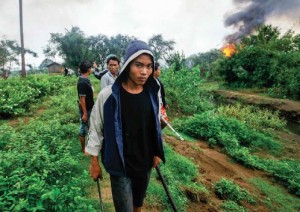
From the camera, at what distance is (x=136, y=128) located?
238 centimetres

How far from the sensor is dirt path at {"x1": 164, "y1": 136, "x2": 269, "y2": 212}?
16.5ft

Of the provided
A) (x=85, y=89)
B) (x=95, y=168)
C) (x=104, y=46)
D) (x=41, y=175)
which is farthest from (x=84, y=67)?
A: (x=104, y=46)

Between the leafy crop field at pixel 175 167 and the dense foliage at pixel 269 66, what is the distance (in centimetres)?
974


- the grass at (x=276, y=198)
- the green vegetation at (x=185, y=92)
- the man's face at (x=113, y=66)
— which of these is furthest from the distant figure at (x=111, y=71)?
the green vegetation at (x=185, y=92)

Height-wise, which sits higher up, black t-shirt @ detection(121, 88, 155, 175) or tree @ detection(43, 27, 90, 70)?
tree @ detection(43, 27, 90, 70)

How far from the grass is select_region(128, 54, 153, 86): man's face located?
4.18 meters

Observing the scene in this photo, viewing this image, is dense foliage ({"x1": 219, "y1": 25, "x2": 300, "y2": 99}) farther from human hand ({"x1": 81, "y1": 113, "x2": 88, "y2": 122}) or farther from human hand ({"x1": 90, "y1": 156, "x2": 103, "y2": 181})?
human hand ({"x1": 90, "y1": 156, "x2": 103, "y2": 181})

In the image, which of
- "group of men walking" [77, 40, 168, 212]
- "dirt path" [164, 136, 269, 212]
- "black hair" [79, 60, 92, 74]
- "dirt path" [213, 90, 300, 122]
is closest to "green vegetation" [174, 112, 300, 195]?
"dirt path" [164, 136, 269, 212]

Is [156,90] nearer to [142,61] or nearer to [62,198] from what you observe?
[142,61]

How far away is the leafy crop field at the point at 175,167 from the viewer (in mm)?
3109

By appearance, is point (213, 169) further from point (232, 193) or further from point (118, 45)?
point (118, 45)

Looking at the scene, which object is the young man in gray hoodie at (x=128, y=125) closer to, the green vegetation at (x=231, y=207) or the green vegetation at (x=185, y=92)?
the green vegetation at (x=231, y=207)

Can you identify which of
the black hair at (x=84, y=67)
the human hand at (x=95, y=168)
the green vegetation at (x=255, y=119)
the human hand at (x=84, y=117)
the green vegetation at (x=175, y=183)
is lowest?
the green vegetation at (x=175, y=183)

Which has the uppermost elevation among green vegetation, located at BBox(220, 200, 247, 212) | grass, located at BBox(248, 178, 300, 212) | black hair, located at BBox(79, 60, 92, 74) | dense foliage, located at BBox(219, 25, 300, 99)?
dense foliage, located at BBox(219, 25, 300, 99)
